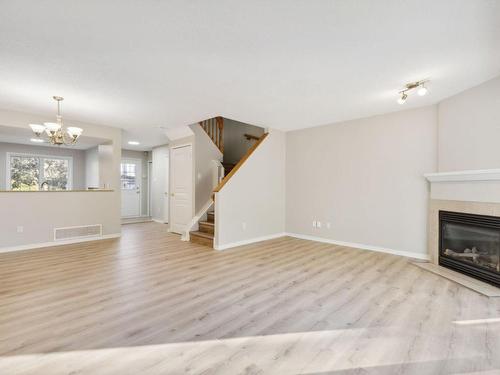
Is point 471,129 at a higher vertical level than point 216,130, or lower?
lower

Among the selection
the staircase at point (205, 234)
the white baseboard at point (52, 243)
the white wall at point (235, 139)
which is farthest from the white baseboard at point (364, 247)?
the white baseboard at point (52, 243)

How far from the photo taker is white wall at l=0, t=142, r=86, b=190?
23.3 ft

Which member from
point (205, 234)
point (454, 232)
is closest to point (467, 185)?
point (454, 232)

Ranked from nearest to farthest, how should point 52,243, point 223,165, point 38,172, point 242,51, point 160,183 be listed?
1. point 242,51
2. point 52,243
3. point 223,165
4. point 38,172
5. point 160,183

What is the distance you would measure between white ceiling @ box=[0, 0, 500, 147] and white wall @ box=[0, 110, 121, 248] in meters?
1.26

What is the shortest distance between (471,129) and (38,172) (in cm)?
1070

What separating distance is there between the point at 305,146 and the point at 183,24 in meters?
4.13

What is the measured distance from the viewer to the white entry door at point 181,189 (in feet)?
19.2

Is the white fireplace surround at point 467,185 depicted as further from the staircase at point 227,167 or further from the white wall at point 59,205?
the white wall at point 59,205

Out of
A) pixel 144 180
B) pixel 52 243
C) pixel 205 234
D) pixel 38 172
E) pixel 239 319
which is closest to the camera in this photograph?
pixel 239 319

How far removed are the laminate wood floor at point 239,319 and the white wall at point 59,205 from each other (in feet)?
2.92

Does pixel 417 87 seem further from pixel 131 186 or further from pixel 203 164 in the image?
pixel 131 186

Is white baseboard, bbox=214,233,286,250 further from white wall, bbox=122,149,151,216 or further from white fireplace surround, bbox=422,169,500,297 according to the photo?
white wall, bbox=122,149,151,216

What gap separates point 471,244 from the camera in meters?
3.34
